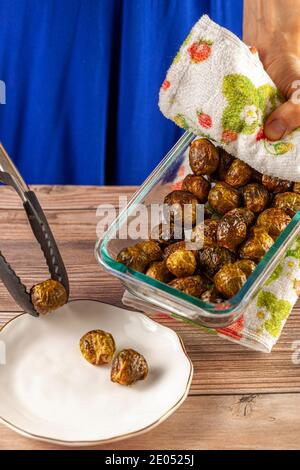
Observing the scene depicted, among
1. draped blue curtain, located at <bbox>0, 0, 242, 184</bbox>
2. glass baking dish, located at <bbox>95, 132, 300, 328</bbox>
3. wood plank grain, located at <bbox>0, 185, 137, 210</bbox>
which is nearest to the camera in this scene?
glass baking dish, located at <bbox>95, 132, 300, 328</bbox>

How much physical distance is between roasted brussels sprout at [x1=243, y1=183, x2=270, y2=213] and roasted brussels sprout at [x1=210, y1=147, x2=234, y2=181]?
0.05 meters

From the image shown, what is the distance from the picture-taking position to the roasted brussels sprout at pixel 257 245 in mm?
923

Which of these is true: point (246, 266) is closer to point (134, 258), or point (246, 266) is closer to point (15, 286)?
point (134, 258)

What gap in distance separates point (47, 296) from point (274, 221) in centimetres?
32

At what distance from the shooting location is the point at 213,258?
94 centimetres

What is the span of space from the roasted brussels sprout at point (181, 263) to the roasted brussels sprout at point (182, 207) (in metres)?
0.06

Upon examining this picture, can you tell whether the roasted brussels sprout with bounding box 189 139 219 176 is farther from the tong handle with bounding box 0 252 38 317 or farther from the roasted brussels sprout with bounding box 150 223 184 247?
the tong handle with bounding box 0 252 38 317

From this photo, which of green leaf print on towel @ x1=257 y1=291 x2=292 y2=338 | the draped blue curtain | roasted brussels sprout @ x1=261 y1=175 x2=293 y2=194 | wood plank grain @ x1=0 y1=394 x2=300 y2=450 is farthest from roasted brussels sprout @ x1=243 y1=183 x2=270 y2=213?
the draped blue curtain

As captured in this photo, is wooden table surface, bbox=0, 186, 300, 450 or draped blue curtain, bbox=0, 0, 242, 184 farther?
draped blue curtain, bbox=0, 0, 242, 184

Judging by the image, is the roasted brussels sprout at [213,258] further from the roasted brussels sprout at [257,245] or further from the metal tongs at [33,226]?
the metal tongs at [33,226]

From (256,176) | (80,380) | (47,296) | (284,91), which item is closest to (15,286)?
(47,296)

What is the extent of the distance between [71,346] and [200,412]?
19 centimetres

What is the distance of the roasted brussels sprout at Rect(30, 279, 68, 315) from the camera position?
98cm

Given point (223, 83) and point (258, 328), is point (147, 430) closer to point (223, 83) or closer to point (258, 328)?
point (258, 328)
